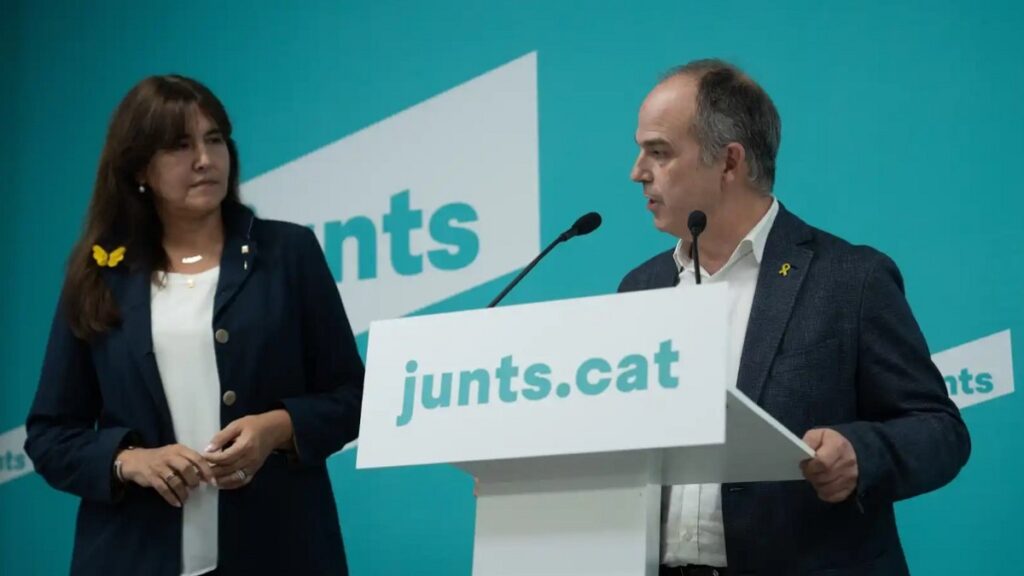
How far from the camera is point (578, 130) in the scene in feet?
11.2

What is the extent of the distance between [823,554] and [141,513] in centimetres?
129

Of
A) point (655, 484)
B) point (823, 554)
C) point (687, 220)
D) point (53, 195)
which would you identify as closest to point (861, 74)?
point (687, 220)

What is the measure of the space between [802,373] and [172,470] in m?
1.15

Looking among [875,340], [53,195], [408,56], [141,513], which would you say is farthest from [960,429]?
[53,195]

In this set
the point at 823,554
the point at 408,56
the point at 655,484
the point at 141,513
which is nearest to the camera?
A: the point at 655,484

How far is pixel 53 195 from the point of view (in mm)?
4215

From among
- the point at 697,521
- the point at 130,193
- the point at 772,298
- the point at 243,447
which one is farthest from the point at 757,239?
the point at 130,193

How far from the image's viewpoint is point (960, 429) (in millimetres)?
2164

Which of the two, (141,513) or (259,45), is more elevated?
(259,45)

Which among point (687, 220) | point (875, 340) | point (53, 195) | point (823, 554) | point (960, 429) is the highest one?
point (53, 195)

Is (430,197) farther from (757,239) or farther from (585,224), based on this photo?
(757,239)

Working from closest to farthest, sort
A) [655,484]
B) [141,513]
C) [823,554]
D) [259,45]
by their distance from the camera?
[655,484], [823,554], [141,513], [259,45]

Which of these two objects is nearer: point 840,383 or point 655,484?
point 655,484

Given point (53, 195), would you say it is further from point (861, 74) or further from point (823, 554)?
point (823, 554)
